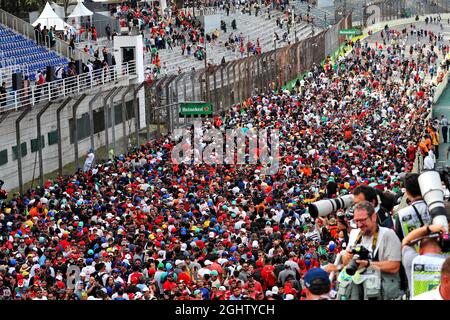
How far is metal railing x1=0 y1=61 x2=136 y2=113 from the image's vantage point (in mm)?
38406

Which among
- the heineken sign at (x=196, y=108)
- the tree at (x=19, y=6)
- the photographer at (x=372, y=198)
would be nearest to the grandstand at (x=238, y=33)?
the tree at (x=19, y=6)

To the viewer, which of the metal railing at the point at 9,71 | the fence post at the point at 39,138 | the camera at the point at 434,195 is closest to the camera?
the camera at the point at 434,195

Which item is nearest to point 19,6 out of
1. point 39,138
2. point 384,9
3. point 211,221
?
point 39,138

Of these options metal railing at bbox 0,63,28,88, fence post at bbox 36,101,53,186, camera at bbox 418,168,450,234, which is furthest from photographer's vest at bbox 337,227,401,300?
metal railing at bbox 0,63,28,88

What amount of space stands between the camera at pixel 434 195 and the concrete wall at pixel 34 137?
2737cm

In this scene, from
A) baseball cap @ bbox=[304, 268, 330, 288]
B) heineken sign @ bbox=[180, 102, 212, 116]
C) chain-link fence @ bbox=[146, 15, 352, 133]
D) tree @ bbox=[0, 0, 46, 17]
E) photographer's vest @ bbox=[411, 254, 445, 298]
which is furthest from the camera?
tree @ bbox=[0, 0, 46, 17]

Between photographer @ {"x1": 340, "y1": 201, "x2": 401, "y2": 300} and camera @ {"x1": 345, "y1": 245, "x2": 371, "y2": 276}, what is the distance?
2.4 inches

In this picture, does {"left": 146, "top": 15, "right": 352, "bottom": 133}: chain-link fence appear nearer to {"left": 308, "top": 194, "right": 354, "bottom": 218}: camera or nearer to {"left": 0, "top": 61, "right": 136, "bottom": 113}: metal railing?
{"left": 0, "top": 61, "right": 136, "bottom": 113}: metal railing

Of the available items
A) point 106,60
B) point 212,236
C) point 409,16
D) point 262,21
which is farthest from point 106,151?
point 409,16

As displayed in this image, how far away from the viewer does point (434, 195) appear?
9164 mm

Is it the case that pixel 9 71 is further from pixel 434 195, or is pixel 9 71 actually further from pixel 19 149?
pixel 434 195

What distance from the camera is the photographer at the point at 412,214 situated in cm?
1019

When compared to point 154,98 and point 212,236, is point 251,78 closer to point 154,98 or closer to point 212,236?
point 154,98

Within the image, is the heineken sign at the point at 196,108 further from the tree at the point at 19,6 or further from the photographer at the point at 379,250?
the photographer at the point at 379,250
